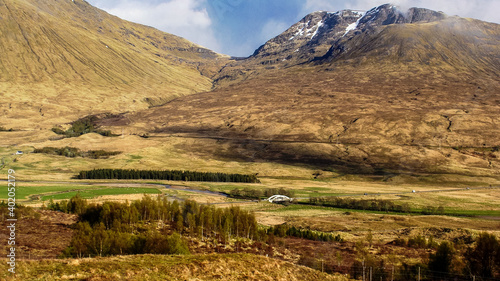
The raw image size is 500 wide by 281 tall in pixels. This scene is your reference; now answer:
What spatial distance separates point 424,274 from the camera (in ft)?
136

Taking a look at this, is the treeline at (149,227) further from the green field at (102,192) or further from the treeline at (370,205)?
the treeline at (370,205)

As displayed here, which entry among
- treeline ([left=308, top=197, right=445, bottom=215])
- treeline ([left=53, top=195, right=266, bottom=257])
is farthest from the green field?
treeline ([left=308, top=197, right=445, bottom=215])

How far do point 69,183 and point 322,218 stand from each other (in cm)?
9824

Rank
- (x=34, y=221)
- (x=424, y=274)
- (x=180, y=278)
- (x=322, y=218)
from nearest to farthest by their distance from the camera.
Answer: (x=180, y=278) < (x=424, y=274) < (x=34, y=221) < (x=322, y=218)

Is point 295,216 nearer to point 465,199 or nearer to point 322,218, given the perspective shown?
point 322,218

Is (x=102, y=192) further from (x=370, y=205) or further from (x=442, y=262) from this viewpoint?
(x=442, y=262)

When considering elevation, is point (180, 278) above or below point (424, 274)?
above

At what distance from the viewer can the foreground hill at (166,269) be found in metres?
26.3

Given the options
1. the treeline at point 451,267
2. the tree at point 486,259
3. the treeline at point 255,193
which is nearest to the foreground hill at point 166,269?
the treeline at point 451,267

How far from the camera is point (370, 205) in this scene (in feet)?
348

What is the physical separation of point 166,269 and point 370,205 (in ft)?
286

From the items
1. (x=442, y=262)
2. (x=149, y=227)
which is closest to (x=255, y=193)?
(x=149, y=227)

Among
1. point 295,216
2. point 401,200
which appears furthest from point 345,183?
point 295,216

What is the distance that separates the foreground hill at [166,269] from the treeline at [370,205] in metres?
73.7
